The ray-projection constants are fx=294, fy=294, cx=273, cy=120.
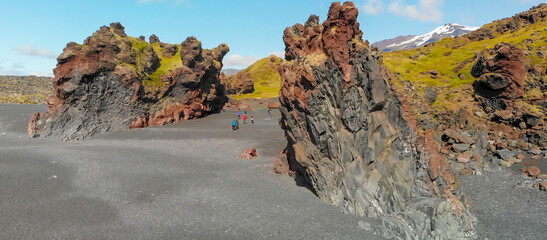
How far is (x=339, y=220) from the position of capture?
62.8 ft

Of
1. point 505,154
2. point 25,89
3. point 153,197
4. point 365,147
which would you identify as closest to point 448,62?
point 505,154

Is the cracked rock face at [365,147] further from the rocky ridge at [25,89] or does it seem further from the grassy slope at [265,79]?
the rocky ridge at [25,89]

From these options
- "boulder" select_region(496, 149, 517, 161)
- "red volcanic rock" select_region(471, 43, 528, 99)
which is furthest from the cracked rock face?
"red volcanic rock" select_region(471, 43, 528, 99)

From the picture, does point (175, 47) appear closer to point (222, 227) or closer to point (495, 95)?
point (222, 227)

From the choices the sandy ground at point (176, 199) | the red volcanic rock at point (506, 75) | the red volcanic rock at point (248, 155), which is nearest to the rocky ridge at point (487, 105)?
the red volcanic rock at point (506, 75)

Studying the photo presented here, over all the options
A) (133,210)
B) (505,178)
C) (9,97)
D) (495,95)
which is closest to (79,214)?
(133,210)

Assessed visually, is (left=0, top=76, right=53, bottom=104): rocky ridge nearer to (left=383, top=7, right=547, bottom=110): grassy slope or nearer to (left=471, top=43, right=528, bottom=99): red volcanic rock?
(left=383, top=7, right=547, bottom=110): grassy slope

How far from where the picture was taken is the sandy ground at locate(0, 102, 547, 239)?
17.8m

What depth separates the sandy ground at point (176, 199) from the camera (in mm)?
17750

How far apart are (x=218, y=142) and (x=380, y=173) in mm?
27381

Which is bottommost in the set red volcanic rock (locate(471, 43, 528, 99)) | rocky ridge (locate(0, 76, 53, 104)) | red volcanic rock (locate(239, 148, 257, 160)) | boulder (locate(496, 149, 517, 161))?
boulder (locate(496, 149, 517, 161))

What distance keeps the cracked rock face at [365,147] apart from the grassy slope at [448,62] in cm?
3374

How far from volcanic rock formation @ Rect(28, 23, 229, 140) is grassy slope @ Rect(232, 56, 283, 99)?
4321 centimetres

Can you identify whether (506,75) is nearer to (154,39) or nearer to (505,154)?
(505,154)
